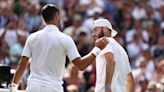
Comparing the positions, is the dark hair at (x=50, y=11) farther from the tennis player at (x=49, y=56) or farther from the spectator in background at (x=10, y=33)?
the spectator in background at (x=10, y=33)

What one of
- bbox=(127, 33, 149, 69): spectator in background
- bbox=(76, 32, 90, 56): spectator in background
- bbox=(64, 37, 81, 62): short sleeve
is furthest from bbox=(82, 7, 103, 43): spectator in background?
bbox=(64, 37, 81, 62): short sleeve

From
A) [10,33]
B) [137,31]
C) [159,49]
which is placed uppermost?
[10,33]

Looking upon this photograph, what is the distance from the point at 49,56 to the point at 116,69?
0.92 meters

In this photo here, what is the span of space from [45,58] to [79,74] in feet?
21.6

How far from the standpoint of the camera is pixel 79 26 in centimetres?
1859

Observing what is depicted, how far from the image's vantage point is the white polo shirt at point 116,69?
9289 millimetres

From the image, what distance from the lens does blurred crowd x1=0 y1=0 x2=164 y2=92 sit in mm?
15891

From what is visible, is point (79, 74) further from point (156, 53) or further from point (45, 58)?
point (45, 58)

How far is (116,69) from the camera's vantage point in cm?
940

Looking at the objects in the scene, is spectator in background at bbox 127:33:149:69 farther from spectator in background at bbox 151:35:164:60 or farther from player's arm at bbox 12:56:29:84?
player's arm at bbox 12:56:29:84

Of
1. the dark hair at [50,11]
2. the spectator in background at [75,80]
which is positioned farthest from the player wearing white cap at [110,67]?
the spectator in background at [75,80]

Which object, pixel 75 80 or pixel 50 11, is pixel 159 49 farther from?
pixel 50 11

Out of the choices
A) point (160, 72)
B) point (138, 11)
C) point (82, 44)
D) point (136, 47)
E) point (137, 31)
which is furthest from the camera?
point (138, 11)

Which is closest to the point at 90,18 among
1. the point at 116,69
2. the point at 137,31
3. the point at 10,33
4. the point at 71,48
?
the point at 137,31
